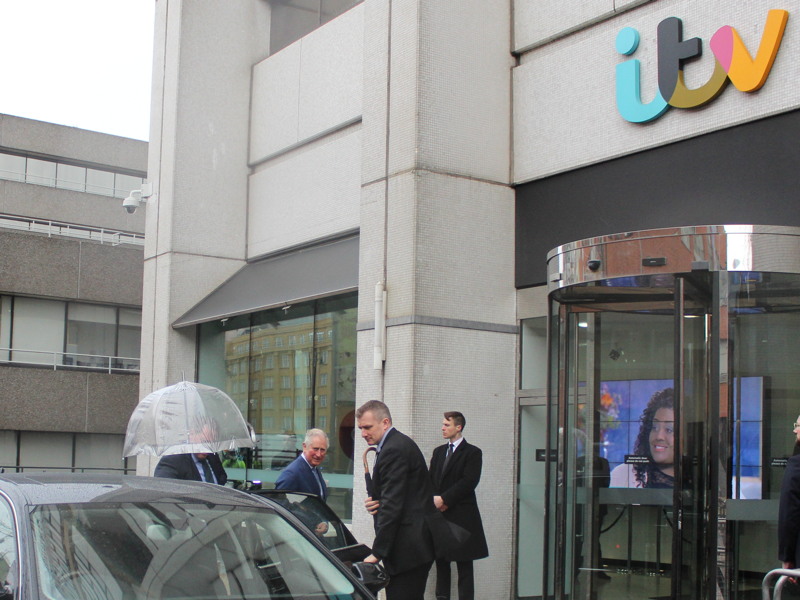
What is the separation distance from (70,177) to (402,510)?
31.2m

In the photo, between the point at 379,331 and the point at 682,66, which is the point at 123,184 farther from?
the point at 682,66

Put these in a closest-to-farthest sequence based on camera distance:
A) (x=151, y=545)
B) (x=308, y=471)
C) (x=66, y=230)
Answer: (x=151, y=545), (x=308, y=471), (x=66, y=230)

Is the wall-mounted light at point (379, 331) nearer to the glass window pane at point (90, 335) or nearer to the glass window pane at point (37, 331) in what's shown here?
the glass window pane at point (37, 331)

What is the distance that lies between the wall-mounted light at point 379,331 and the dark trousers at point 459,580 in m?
2.00

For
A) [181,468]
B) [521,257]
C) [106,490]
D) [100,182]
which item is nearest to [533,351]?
[521,257]

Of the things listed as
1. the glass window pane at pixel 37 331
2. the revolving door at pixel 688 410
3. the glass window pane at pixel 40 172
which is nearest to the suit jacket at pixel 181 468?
the revolving door at pixel 688 410

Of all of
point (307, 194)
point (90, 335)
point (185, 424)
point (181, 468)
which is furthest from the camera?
point (90, 335)

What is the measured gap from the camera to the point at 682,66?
921cm

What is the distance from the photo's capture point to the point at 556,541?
846 cm

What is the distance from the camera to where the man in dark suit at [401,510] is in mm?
6988

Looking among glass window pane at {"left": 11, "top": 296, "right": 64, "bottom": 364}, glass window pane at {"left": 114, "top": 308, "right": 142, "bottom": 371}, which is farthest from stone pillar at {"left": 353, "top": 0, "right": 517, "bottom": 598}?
glass window pane at {"left": 114, "top": 308, "right": 142, "bottom": 371}

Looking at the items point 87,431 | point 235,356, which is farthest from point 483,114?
point 87,431

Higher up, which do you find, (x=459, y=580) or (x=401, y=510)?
(x=401, y=510)

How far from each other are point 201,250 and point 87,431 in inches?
353
